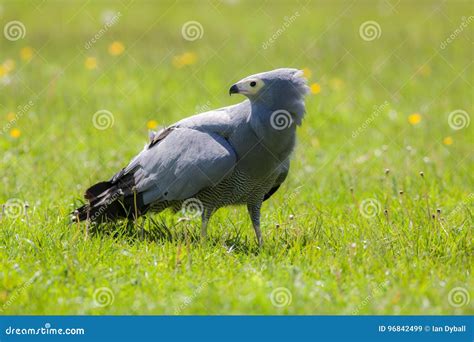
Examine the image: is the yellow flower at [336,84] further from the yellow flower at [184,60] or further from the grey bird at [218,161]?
the grey bird at [218,161]

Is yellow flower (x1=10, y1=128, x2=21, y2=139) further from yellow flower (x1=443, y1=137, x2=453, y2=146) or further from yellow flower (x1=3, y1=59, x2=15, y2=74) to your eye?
yellow flower (x1=443, y1=137, x2=453, y2=146)

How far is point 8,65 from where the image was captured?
10.9 m

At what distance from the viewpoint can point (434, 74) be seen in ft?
37.1

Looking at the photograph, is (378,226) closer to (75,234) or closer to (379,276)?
(379,276)

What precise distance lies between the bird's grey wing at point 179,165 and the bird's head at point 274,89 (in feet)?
1.38

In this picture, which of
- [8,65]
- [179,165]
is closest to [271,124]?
[179,165]

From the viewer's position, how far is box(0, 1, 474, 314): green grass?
4.93m

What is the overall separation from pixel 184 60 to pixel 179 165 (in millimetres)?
5511

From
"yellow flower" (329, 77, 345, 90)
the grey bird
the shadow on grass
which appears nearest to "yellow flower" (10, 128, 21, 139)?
the grey bird

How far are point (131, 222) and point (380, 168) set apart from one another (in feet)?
9.77

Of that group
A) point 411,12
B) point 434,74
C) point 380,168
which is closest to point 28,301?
point 380,168

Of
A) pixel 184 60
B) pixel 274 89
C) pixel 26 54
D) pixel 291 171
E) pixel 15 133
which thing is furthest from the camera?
pixel 26 54

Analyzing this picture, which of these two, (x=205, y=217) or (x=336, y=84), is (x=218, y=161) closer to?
(x=205, y=217)

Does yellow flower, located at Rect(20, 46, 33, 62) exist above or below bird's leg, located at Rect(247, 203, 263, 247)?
below
